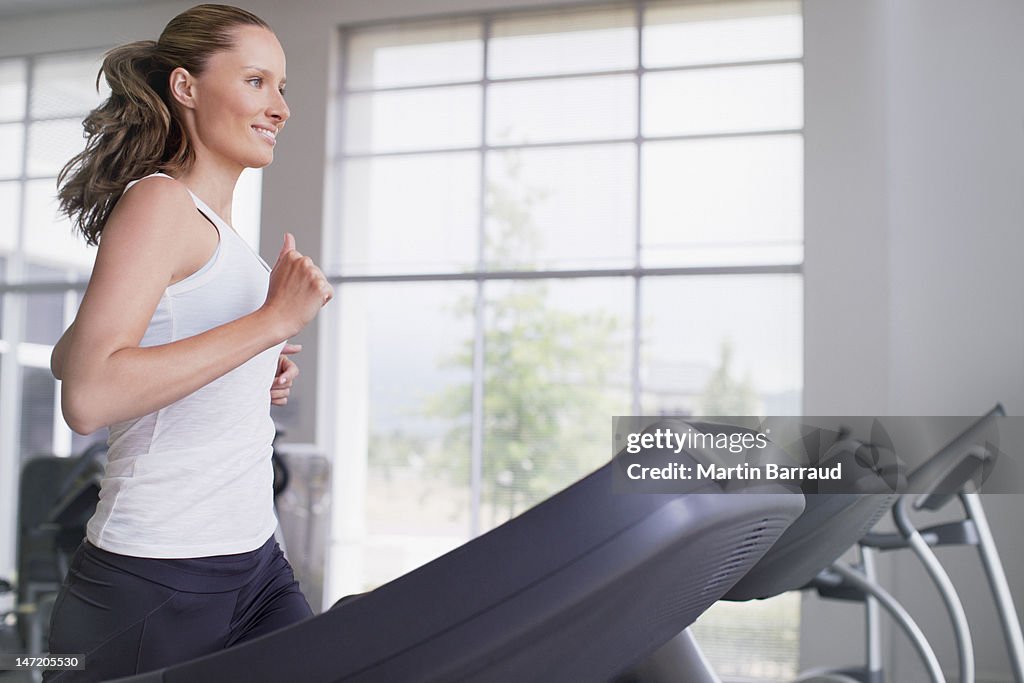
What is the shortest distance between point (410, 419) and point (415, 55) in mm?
2104

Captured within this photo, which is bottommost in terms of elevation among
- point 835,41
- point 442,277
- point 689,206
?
point 442,277

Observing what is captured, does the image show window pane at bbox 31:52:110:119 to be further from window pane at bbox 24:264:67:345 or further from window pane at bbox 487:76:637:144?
window pane at bbox 487:76:637:144

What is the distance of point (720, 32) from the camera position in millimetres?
4992

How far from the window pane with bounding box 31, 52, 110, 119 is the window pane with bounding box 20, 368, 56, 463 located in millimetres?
1661

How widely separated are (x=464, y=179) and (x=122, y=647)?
4.61 metres

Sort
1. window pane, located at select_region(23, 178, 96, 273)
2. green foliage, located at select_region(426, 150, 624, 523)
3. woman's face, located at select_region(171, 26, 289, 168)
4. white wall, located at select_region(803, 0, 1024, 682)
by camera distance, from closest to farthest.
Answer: woman's face, located at select_region(171, 26, 289, 168)
white wall, located at select_region(803, 0, 1024, 682)
green foliage, located at select_region(426, 150, 624, 523)
window pane, located at select_region(23, 178, 96, 273)

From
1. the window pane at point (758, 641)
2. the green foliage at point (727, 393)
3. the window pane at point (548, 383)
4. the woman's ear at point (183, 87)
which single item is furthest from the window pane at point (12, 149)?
the woman's ear at point (183, 87)

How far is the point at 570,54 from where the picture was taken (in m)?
5.16

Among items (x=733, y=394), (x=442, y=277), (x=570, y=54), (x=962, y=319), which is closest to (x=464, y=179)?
(x=442, y=277)

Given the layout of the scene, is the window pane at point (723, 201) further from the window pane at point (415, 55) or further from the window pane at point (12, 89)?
the window pane at point (12, 89)

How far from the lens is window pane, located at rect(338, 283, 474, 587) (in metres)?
5.16

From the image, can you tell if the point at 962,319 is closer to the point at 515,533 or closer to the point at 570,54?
the point at 570,54

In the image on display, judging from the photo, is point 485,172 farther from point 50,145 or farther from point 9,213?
point 9,213

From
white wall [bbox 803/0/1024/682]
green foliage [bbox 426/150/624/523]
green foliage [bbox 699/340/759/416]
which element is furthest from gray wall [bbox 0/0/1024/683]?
green foliage [bbox 426/150/624/523]
